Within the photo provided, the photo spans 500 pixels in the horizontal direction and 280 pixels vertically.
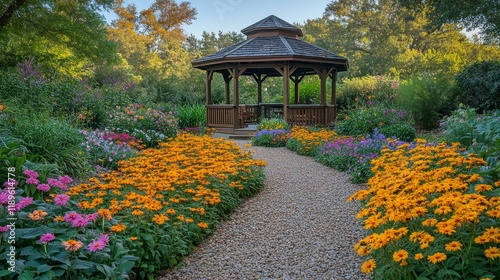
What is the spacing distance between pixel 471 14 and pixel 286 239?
30.2 ft

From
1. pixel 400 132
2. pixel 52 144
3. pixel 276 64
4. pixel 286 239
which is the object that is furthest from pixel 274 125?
pixel 286 239

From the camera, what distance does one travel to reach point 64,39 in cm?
1226

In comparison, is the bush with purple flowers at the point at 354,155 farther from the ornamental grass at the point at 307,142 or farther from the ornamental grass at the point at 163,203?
the ornamental grass at the point at 163,203

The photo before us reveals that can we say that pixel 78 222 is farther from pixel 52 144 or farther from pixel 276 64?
pixel 276 64

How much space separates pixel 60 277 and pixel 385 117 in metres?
9.43

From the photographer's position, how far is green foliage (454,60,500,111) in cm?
1109

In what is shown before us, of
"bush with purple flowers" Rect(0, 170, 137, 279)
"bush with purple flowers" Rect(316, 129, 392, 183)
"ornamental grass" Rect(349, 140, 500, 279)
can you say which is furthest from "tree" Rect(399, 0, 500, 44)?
"bush with purple flowers" Rect(0, 170, 137, 279)

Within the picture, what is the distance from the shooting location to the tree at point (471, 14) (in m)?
9.81

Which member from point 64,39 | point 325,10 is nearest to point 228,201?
point 64,39

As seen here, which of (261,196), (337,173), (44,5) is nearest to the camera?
(261,196)

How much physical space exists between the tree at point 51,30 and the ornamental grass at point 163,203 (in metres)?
8.19

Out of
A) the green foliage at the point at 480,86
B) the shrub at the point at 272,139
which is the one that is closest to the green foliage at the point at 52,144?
the shrub at the point at 272,139

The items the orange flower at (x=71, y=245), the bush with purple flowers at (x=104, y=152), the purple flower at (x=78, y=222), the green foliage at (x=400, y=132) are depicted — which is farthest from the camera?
the green foliage at (x=400, y=132)

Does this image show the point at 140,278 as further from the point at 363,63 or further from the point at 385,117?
the point at 363,63
